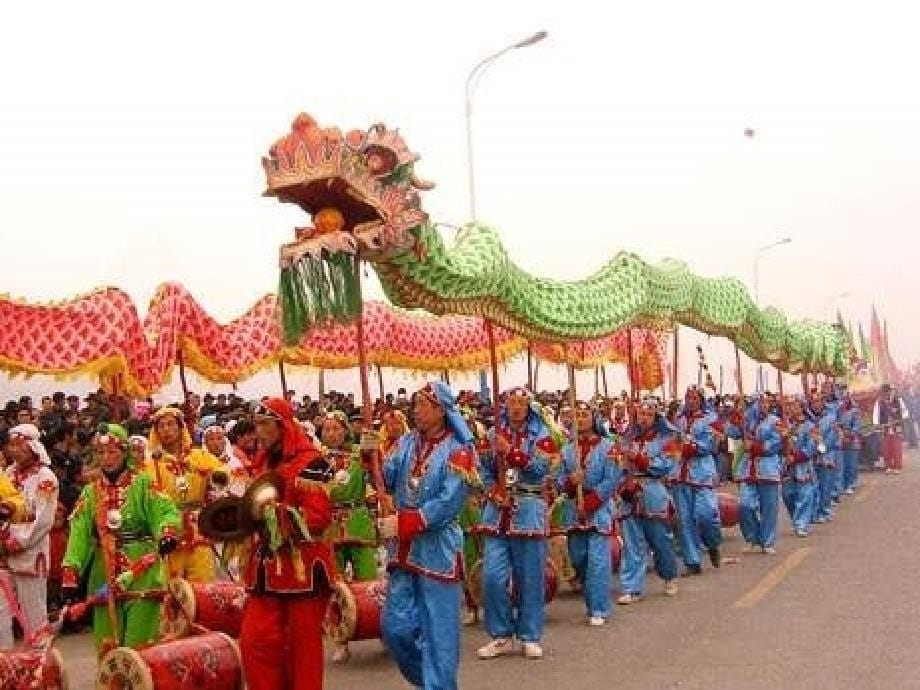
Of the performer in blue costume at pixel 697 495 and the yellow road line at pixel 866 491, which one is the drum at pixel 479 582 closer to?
the performer in blue costume at pixel 697 495

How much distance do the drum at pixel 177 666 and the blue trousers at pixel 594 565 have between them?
3.96 m

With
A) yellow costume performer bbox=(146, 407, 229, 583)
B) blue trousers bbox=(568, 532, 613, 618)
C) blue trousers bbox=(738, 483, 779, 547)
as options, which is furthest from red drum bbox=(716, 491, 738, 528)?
yellow costume performer bbox=(146, 407, 229, 583)

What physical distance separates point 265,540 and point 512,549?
3.10m

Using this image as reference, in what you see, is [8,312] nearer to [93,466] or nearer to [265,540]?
[93,466]

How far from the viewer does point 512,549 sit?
8.87 metres

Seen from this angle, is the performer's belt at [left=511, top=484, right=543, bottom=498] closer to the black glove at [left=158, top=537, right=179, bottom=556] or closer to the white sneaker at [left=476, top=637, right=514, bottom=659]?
the white sneaker at [left=476, top=637, right=514, bottom=659]

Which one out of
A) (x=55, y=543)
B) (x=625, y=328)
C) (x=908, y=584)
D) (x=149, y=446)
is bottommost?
(x=908, y=584)

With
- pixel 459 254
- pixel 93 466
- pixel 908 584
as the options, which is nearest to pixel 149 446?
pixel 93 466

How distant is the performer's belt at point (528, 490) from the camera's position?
29.4 feet

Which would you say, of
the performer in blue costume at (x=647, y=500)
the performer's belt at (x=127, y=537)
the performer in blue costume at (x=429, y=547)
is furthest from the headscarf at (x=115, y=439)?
the performer in blue costume at (x=647, y=500)

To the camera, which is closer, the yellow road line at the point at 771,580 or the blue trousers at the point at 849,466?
the yellow road line at the point at 771,580

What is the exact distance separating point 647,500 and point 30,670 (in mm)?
6349

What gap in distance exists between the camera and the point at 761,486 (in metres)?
14.2

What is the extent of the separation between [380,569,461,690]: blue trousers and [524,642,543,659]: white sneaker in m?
1.69
